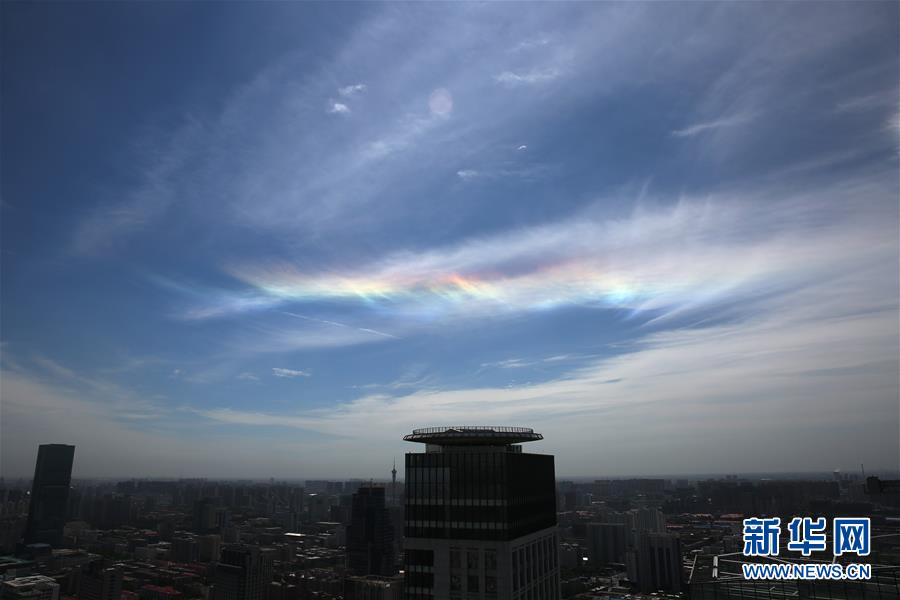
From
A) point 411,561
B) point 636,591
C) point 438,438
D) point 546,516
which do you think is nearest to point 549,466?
point 546,516

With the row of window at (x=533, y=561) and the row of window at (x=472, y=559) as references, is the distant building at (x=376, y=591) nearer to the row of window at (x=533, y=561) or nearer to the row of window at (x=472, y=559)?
the row of window at (x=533, y=561)

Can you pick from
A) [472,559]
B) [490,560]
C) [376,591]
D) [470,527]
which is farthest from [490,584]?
[376,591]

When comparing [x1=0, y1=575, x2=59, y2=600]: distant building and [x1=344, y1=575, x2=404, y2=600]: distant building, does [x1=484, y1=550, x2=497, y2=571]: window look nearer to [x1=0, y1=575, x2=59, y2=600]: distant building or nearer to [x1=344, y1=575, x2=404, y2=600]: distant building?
[x1=344, y1=575, x2=404, y2=600]: distant building

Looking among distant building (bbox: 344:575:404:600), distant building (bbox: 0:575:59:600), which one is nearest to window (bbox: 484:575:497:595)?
distant building (bbox: 344:575:404:600)

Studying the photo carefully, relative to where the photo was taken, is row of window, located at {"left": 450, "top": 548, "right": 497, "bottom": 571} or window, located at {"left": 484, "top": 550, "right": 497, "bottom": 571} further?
row of window, located at {"left": 450, "top": 548, "right": 497, "bottom": 571}

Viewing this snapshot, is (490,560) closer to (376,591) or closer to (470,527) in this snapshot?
(470,527)

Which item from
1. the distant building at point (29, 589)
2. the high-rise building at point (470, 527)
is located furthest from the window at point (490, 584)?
the distant building at point (29, 589)
